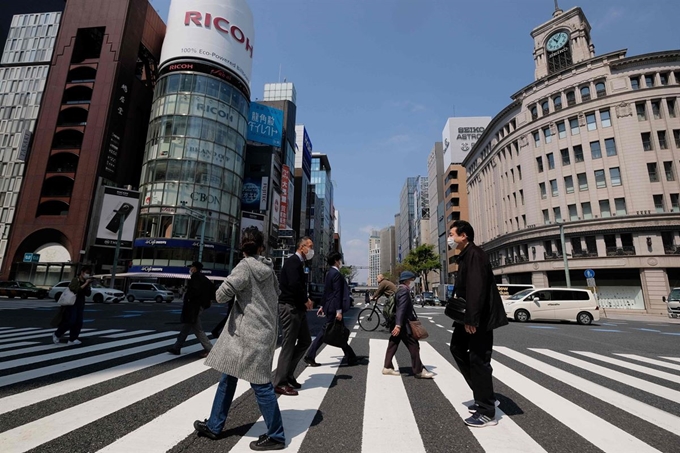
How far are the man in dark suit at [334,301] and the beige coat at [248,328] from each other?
246 cm

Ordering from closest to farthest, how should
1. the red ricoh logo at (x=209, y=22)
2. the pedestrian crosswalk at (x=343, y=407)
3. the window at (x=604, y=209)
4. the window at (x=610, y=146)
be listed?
1. the pedestrian crosswalk at (x=343, y=407)
2. the window at (x=604, y=209)
3. the window at (x=610, y=146)
4. the red ricoh logo at (x=209, y=22)

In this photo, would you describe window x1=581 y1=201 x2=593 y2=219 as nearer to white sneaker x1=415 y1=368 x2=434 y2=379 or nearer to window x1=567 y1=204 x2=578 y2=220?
window x1=567 y1=204 x2=578 y2=220

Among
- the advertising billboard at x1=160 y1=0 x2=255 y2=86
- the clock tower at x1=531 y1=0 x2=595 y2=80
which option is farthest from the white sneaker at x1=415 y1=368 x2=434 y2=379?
the advertising billboard at x1=160 y1=0 x2=255 y2=86

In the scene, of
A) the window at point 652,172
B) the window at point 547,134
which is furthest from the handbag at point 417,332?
the window at point 547,134

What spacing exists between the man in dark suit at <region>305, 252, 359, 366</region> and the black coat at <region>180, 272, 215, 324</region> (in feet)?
7.27

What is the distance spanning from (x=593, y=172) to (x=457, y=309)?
37540 millimetres

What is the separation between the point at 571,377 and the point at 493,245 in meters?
41.3

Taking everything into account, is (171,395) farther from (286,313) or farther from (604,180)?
(604,180)

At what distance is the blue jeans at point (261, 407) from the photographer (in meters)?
2.46

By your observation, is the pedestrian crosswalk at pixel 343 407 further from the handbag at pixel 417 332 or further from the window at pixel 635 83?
the window at pixel 635 83

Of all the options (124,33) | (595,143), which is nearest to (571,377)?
(595,143)

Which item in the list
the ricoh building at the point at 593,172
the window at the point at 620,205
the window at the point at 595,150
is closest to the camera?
the ricoh building at the point at 593,172

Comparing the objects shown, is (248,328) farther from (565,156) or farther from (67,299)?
(565,156)

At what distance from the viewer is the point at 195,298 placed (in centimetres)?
620
